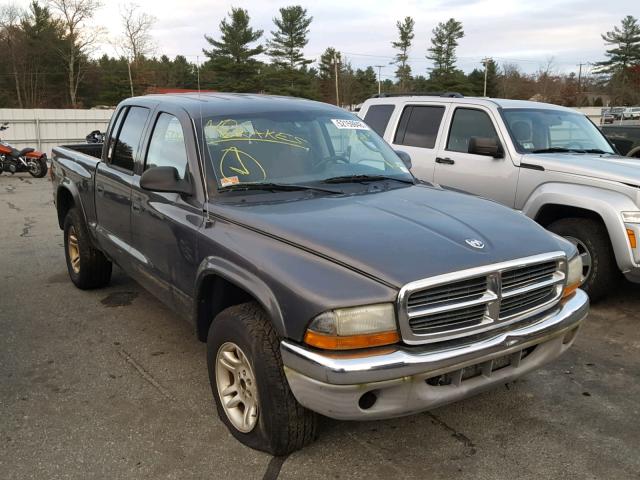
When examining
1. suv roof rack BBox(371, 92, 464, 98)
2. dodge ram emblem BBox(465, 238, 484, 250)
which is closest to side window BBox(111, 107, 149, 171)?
dodge ram emblem BBox(465, 238, 484, 250)

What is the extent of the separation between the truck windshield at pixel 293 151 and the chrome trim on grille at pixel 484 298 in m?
1.30

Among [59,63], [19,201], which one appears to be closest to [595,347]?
[19,201]

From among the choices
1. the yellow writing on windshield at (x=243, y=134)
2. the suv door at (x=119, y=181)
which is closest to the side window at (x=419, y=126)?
the yellow writing on windshield at (x=243, y=134)

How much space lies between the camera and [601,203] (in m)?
5.04

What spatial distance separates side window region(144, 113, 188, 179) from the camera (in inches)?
146

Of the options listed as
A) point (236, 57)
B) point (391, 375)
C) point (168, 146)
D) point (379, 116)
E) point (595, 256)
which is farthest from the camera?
point (236, 57)

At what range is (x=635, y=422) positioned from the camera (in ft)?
11.0

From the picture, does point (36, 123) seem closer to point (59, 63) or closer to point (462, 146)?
point (462, 146)

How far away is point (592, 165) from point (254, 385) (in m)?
4.05

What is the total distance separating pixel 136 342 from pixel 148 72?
6014 cm

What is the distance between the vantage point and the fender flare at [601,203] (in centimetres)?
490

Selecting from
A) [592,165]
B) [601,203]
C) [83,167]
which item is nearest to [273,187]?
[83,167]

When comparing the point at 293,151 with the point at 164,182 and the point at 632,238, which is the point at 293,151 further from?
the point at 632,238

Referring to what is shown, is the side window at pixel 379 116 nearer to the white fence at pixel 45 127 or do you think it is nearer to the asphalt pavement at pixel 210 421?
the asphalt pavement at pixel 210 421
